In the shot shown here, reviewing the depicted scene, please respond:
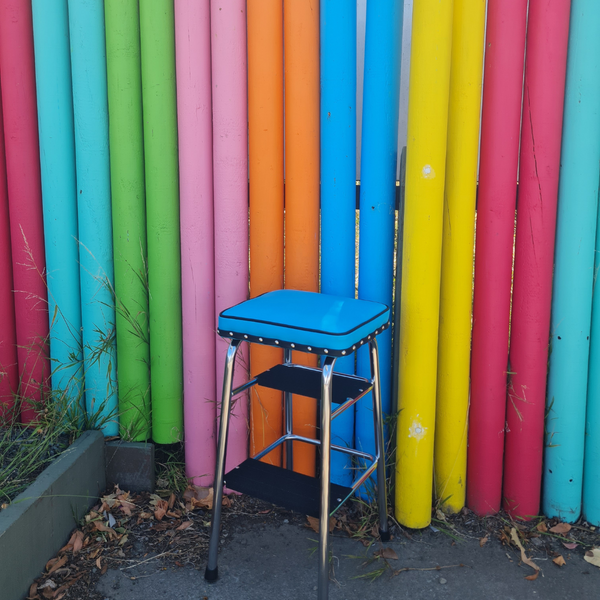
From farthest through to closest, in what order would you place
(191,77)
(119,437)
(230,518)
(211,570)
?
(119,437), (230,518), (191,77), (211,570)

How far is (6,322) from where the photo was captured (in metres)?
3.05

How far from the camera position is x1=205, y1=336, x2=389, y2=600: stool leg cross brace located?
208 centimetres

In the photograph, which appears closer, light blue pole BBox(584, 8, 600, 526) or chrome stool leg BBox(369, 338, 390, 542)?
chrome stool leg BBox(369, 338, 390, 542)

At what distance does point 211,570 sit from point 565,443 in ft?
5.12

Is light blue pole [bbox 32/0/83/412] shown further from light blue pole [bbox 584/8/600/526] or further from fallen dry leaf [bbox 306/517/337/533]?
light blue pole [bbox 584/8/600/526]

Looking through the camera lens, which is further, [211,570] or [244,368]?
[244,368]

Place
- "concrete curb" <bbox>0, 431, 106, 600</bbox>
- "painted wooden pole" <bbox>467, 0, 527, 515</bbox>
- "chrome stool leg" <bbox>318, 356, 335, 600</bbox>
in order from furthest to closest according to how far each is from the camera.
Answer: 1. "painted wooden pole" <bbox>467, 0, 527, 515</bbox>
2. "concrete curb" <bbox>0, 431, 106, 600</bbox>
3. "chrome stool leg" <bbox>318, 356, 335, 600</bbox>

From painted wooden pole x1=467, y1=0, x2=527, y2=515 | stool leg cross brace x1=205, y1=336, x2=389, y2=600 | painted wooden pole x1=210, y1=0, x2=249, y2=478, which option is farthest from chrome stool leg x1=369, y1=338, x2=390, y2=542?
painted wooden pole x1=210, y1=0, x2=249, y2=478

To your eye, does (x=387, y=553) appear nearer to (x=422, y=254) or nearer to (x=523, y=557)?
(x=523, y=557)

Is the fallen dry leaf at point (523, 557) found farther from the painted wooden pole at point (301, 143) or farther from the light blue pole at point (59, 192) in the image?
the light blue pole at point (59, 192)

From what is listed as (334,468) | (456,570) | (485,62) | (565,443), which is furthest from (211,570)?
(485,62)

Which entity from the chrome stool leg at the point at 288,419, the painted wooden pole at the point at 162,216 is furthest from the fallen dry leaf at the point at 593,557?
the painted wooden pole at the point at 162,216

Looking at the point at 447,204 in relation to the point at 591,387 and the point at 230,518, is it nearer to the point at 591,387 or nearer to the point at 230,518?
the point at 591,387

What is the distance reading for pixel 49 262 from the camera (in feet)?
9.78
